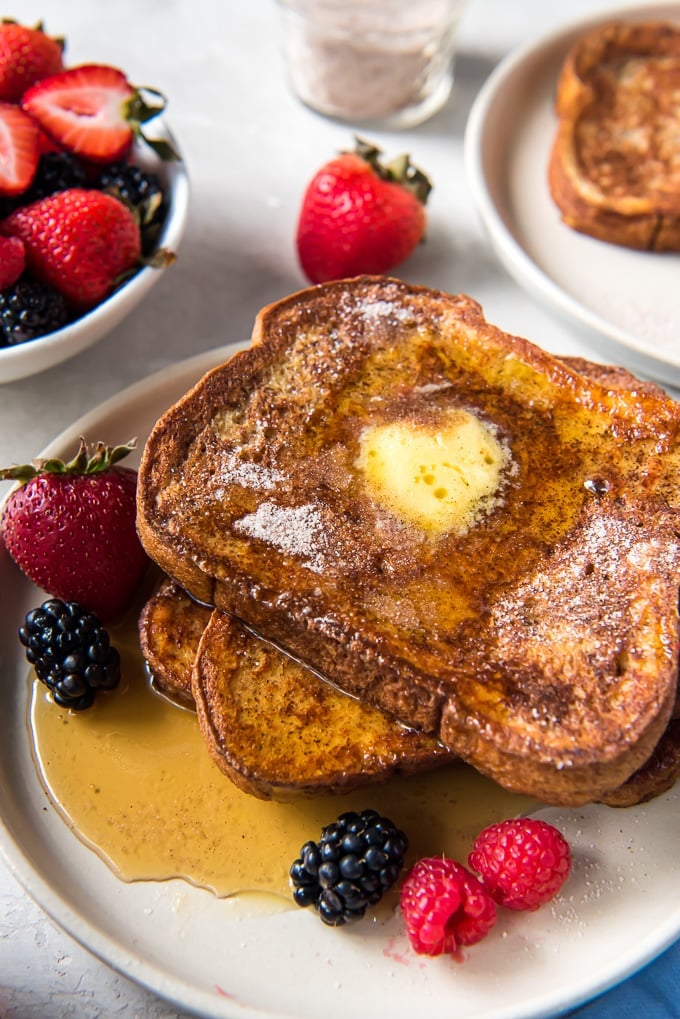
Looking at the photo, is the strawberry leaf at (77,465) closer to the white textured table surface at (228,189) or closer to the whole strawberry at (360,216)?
the white textured table surface at (228,189)

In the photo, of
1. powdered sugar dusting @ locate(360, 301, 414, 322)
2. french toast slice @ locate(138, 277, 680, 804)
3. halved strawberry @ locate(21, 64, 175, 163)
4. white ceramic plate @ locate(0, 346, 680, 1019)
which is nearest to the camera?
white ceramic plate @ locate(0, 346, 680, 1019)

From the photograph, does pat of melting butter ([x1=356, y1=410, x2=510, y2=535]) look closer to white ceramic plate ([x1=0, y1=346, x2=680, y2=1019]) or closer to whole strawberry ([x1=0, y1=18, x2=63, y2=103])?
white ceramic plate ([x1=0, y1=346, x2=680, y2=1019])

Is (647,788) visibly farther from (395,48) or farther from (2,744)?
(395,48)

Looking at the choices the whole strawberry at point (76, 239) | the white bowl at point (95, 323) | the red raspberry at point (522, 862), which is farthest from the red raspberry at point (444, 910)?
the whole strawberry at point (76, 239)

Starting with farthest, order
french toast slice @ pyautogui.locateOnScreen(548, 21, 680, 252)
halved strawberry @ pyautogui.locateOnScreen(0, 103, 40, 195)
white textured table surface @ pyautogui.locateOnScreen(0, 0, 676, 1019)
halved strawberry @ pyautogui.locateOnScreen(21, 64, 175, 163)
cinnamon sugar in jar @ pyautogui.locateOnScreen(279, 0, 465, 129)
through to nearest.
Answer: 1. cinnamon sugar in jar @ pyautogui.locateOnScreen(279, 0, 465, 129)
2. french toast slice @ pyautogui.locateOnScreen(548, 21, 680, 252)
3. white textured table surface @ pyautogui.locateOnScreen(0, 0, 676, 1019)
4. halved strawberry @ pyautogui.locateOnScreen(21, 64, 175, 163)
5. halved strawberry @ pyautogui.locateOnScreen(0, 103, 40, 195)

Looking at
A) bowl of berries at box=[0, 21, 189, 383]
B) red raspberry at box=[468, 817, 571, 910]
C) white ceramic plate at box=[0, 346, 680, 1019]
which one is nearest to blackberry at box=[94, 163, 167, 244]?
bowl of berries at box=[0, 21, 189, 383]

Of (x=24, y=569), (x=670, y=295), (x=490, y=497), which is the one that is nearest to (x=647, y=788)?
(x=490, y=497)

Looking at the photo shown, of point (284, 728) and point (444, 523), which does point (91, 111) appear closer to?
point (444, 523)
